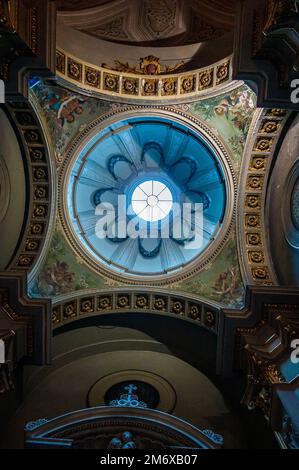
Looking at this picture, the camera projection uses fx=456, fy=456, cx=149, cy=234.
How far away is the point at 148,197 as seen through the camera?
1513 centimetres

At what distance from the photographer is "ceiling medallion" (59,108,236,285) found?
12773mm

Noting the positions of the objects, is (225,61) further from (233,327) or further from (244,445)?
(244,445)

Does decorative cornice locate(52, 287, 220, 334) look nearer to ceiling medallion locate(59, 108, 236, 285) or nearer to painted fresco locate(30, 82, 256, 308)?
painted fresco locate(30, 82, 256, 308)

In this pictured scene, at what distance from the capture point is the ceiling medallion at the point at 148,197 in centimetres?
1277

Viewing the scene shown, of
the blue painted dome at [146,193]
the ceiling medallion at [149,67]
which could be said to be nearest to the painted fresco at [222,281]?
the blue painted dome at [146,193]

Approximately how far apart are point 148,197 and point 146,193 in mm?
148

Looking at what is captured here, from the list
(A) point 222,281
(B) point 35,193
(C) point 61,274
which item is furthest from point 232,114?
(C) point 61,274

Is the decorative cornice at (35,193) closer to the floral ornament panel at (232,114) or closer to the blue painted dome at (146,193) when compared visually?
the blue painted dome at (146,193)

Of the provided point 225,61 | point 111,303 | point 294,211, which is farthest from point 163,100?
point 111,303

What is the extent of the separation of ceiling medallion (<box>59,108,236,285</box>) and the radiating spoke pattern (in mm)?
33

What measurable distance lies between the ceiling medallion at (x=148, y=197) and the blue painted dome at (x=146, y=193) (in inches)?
1.2

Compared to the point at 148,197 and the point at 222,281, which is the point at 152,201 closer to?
the point at 148,197

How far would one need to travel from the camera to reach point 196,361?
12953 mm

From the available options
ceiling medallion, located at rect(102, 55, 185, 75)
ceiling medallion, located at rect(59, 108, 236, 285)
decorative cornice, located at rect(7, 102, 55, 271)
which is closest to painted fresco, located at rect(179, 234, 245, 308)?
ceiling medallion, located at rect(59, 108, 236, 285)
